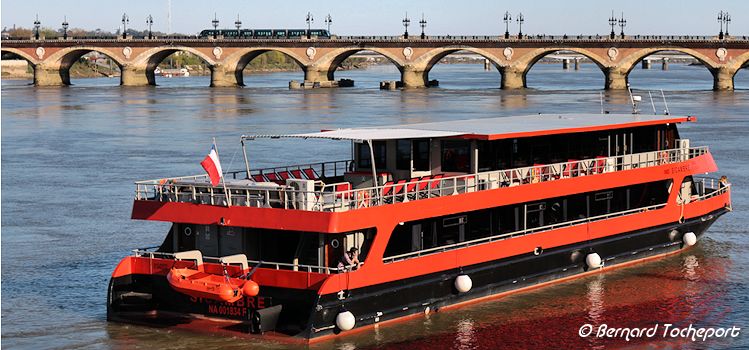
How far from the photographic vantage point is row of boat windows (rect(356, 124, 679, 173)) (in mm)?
29406

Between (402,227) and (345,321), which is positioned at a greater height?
(402,227)

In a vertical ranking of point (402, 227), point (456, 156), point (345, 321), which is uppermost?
point (456, 156)

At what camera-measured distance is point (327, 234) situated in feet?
82.9

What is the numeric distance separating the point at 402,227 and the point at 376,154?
8.98 feet

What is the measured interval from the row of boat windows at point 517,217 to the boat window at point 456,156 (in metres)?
1.15

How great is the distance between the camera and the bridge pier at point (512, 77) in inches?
4904

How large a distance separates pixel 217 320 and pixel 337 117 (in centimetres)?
5786

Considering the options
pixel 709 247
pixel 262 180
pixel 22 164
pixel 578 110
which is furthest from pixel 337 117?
pixel 262 180

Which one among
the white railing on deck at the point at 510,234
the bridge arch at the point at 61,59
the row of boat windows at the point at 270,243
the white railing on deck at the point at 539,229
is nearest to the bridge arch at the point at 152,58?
the bridge arch at the point at 61,59

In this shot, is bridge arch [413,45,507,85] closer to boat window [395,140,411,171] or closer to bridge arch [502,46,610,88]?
bridge arch [502,46,610,88]

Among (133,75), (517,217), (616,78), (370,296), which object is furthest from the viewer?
(133,75)

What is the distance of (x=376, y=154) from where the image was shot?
96.7ft

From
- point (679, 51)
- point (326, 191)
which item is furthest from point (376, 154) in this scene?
point (679, 51)

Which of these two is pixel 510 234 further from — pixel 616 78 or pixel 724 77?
pixel 616 78
